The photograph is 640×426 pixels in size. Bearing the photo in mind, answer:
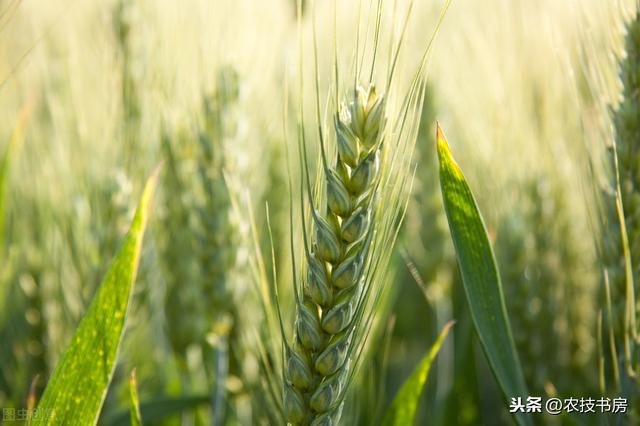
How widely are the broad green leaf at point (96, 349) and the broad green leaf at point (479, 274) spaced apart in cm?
29

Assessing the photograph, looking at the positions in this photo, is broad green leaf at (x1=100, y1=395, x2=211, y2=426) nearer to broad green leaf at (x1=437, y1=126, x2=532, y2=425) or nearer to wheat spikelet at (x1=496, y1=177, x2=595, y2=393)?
broad green leaf at (x1=437, y1=126, x2=532, y2=425)

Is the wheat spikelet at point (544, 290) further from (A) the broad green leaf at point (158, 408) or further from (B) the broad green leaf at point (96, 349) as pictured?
(B) the broad green leaf at point (96, 349)

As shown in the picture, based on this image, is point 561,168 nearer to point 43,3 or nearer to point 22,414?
point 22,414

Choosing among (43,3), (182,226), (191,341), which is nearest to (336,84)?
(182,226)

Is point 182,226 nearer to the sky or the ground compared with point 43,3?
nearer to the ground

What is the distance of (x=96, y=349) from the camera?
65 cm

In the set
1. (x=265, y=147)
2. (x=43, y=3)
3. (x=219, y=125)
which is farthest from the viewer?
(x=43, y=3)

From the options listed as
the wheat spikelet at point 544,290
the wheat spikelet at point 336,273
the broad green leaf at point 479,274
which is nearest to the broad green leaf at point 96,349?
the wheat spikelet at point 336,273

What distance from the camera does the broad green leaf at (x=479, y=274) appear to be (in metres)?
0.68

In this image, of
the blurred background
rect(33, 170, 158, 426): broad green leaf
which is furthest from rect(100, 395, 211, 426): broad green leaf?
rect(33, 170, 158, 426): broad green leaf

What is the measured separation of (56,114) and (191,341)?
406 millimetres

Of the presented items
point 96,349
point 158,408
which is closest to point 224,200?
point 158,408

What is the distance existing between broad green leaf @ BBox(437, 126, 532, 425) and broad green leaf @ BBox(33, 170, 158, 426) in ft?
0.95

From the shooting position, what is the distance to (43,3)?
5.37ft
